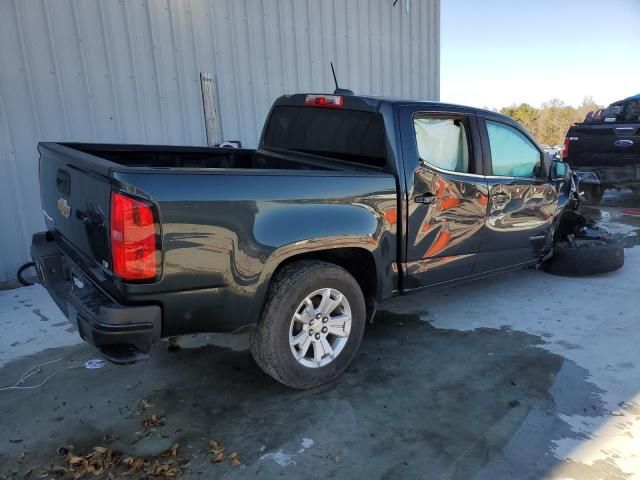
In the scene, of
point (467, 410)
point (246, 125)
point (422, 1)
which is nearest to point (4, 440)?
point (467, 410)

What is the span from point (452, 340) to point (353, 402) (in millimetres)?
1206

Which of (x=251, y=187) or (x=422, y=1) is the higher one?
(x=422, y=1)

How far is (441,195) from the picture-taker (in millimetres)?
3596

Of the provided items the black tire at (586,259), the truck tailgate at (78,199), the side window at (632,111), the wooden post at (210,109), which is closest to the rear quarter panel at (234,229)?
the truck tailgate at (78,199)

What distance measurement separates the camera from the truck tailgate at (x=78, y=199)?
2.46 m

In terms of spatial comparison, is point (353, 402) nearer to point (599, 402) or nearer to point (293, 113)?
point (599, 402)

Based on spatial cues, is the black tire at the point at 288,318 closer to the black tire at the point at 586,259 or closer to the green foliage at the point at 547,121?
the black tire at the point at 586,259

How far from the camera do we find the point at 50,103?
5.27m

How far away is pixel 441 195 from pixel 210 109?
4076mm

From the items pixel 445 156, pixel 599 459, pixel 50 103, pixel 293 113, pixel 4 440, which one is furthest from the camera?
pixel 50 103

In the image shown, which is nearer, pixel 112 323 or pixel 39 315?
pixel 112 323

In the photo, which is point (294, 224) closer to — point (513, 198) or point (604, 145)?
point (513, 198)

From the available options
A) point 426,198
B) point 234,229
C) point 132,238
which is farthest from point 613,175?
point 132,238

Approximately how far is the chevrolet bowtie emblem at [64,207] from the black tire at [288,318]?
1.33 metres
